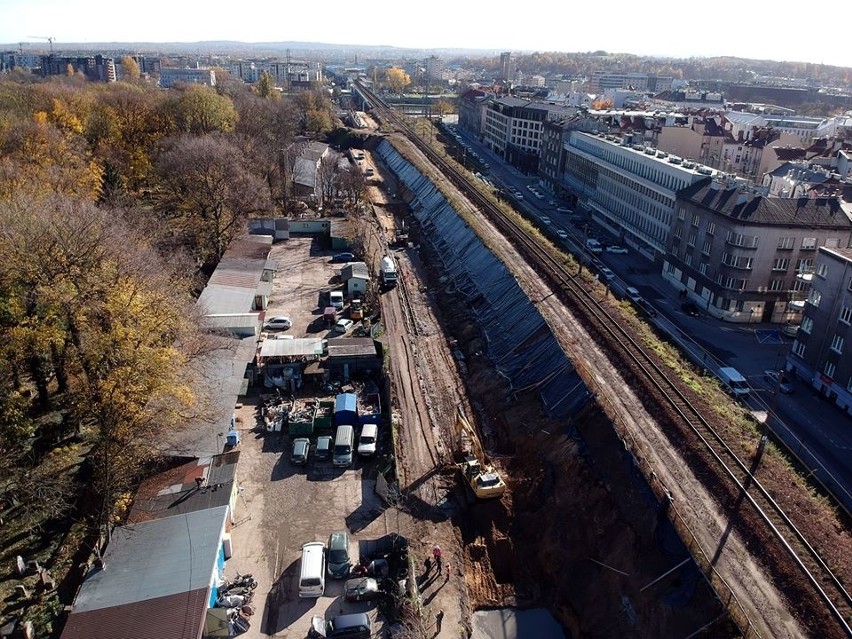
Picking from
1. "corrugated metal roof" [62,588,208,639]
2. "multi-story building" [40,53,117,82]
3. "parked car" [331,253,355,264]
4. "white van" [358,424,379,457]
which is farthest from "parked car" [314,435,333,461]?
"multi-story building" [40,53,117,82]

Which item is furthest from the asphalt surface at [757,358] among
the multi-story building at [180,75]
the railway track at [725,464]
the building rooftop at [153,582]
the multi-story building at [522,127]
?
the multi-story building at [180,75]

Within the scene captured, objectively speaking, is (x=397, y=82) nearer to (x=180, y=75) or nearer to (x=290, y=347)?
(x=180, y=75)

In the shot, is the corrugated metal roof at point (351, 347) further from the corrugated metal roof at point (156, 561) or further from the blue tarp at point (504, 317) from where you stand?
the corrugated metal roof at point (156, 561)

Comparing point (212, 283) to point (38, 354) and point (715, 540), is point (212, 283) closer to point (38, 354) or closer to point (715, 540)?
point (38, 354)

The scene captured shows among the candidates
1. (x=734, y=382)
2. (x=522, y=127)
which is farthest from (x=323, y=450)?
(x=522, y=127)

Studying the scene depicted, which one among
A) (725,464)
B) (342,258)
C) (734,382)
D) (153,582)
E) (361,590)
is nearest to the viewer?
(153,582)
